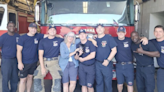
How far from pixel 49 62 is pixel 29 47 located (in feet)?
1.73

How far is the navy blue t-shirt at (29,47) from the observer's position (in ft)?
11.5

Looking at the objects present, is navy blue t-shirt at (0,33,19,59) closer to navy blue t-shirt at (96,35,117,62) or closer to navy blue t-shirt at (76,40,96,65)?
navy blue t-shirt at (76,40,96,65)

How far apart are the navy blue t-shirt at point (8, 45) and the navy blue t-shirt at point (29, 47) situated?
1.17 feet

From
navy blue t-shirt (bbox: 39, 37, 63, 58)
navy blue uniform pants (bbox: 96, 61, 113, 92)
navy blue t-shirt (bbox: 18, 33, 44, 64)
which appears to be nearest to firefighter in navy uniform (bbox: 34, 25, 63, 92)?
navy blue t-shirt (bbox: 39, 37, 63, 58)

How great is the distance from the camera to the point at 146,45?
10.9ft

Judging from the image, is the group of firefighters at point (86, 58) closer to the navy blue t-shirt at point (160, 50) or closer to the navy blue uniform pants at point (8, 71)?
the navy blue t-shirt at point (160, 50)

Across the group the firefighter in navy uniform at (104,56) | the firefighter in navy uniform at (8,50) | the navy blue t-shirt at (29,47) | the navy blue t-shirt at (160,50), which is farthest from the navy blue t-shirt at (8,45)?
the navy blue t-shirt at (160,50)

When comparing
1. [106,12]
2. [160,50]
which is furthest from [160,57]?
[106,12]

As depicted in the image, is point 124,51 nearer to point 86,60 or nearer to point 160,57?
point 160,57

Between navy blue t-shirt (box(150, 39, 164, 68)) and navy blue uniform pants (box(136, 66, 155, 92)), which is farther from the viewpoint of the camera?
navy blue uniform pants (box(136, 66, 155, 92))

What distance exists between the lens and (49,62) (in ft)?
Result: 11.4

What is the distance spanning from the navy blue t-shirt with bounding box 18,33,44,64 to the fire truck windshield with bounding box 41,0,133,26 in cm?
75

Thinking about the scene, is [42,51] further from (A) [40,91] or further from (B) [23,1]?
(B) [23,1]

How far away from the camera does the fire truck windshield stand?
414 cm
